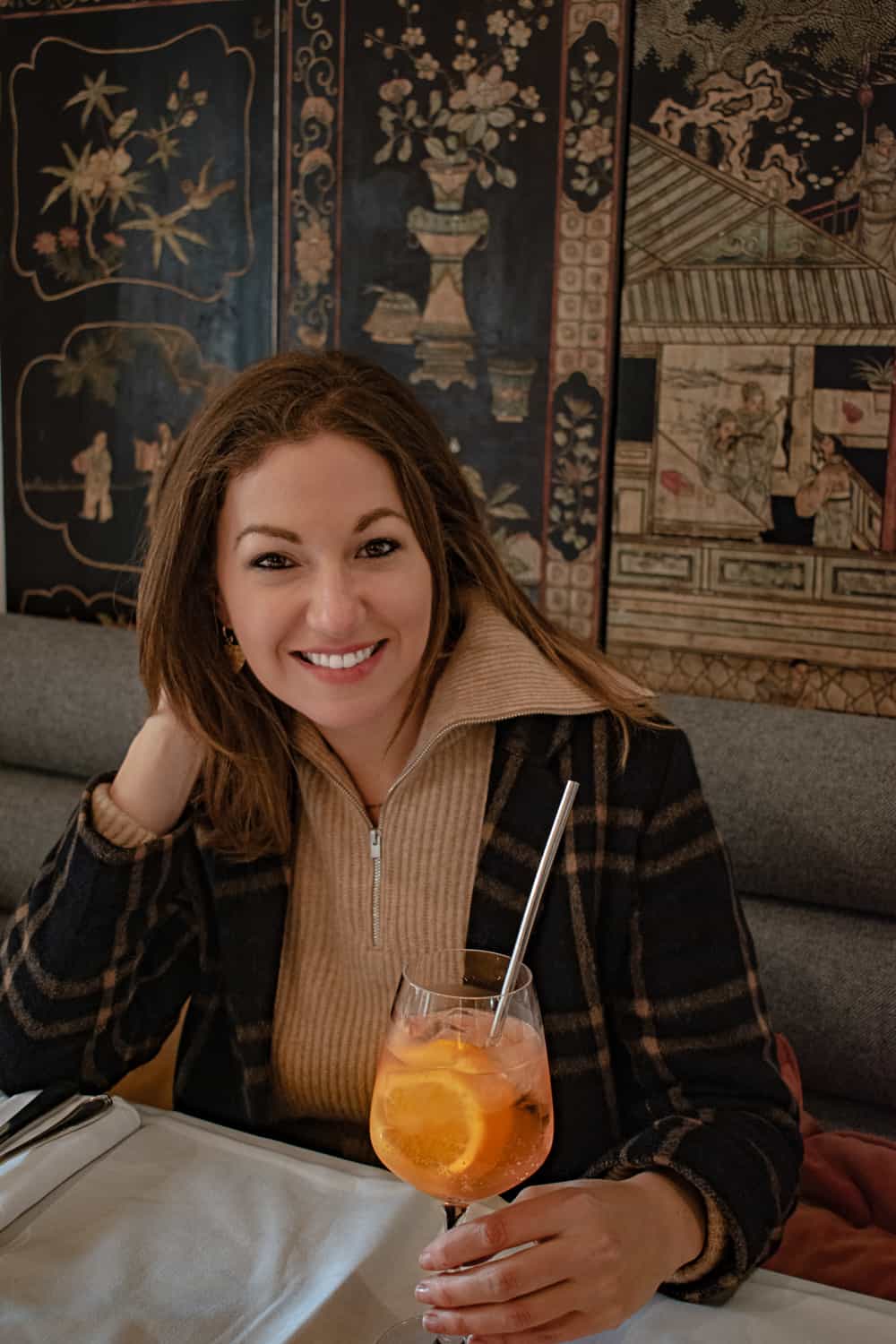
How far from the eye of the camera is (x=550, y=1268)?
944 mm

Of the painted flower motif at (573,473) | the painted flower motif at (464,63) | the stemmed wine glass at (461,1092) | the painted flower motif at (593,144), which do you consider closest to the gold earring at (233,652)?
the stemmed wine glass at (461,1092)

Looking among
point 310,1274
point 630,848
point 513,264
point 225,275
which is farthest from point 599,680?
point 225,275

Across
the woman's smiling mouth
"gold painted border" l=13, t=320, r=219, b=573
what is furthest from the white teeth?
"gold painted border" l=13, t=320, r=219, b=573

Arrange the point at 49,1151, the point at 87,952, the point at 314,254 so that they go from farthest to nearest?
the point at 314,254
the point at 87,952
the point at 49,1151

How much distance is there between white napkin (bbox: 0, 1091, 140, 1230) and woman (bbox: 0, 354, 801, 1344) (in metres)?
0.17

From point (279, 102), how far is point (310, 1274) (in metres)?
2.41

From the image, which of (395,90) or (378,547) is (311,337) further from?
(378,547)

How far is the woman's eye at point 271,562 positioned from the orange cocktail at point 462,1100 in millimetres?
535

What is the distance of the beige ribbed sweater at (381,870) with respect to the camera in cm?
141

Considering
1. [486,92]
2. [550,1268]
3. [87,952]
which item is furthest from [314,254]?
[550,1268]

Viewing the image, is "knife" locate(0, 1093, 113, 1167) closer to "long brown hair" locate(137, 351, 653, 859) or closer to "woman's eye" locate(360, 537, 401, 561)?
"long brown hair" locate(137, 351, 653, 859)

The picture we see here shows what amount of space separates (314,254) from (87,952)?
1.81 metres

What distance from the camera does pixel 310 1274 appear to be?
40.6 inches

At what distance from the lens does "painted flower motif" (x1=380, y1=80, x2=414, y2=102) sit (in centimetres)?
266
